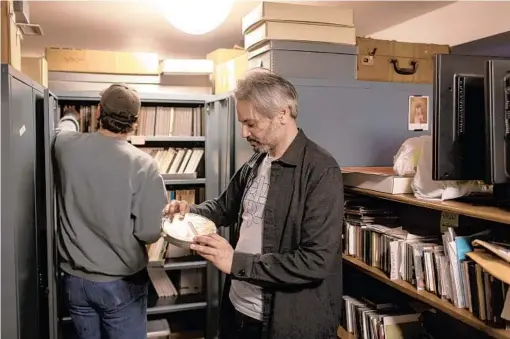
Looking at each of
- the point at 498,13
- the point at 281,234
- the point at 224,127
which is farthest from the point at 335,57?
the point at 281,234

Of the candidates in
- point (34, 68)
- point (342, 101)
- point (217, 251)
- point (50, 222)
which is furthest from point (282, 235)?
point (34, 68)

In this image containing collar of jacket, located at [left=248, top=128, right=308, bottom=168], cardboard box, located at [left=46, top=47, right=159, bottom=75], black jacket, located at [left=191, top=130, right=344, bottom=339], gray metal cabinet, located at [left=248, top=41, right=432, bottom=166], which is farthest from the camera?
cardboard box, located at [left=46, top=47, right=159, bottom=75]

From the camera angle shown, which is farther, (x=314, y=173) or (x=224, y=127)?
(x=224, y=127)

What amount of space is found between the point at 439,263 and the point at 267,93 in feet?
2.53

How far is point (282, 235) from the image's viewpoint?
59.4 inches

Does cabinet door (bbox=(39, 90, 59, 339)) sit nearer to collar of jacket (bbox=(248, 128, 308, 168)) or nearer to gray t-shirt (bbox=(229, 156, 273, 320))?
gray t-shirt (bbox=(229, 156, 273, 320))

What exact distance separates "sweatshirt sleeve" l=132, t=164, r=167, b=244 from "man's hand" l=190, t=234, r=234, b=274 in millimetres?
620

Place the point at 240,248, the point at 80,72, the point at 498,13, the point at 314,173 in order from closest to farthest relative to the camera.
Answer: the point at 314,173, the point at 240,248, the point at 498,13, the point at 80,72

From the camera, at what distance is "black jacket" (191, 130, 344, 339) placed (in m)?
1.40

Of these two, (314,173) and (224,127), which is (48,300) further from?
(314,173)

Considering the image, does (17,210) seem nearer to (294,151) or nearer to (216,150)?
(294,151)

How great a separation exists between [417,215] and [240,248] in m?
0.77

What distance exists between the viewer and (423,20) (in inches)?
122

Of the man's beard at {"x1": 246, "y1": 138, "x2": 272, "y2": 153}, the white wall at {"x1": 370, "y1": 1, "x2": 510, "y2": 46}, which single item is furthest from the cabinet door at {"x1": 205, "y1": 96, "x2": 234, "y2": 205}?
the white wall at {"x1": 370, "y1": 1, "x2": 510, "y2": 46}
